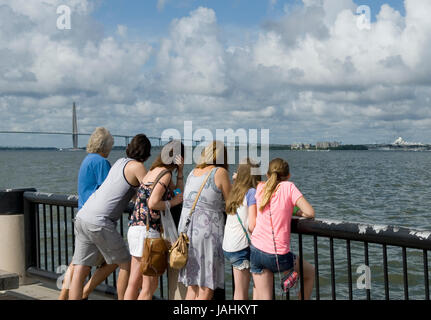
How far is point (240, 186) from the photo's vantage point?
4547mm

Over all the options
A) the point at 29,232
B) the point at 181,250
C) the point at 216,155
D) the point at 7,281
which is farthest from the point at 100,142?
the point at 29,232

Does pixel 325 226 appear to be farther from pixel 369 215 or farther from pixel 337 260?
pixel 369 215

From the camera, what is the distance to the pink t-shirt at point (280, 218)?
439 centimetres

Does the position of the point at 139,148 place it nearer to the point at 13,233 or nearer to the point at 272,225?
the point at 272,225

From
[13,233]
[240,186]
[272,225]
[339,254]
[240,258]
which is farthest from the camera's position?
[339,254]

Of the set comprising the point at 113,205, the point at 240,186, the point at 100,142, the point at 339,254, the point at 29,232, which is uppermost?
the point at 100,142

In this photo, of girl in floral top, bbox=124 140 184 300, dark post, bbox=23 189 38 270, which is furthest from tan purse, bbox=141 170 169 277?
dark post, bbox=23 189 38 270

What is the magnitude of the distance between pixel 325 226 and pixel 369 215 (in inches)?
922

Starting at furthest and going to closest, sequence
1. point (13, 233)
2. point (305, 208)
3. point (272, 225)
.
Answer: point (13, 233) → point (272, 225) → point (305, 208)

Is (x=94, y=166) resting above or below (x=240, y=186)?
above

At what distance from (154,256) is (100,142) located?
1.18m

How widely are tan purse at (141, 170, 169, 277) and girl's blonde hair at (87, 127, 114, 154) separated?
0.75 m

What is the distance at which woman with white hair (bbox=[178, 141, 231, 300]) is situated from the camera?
181 inches
